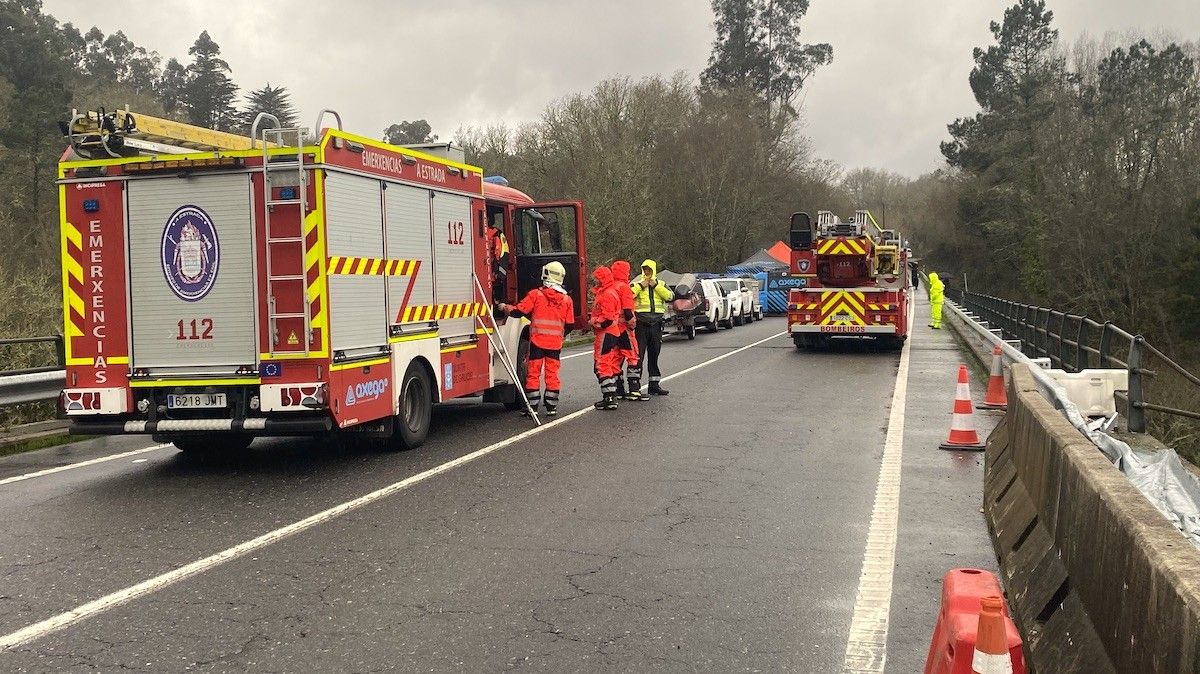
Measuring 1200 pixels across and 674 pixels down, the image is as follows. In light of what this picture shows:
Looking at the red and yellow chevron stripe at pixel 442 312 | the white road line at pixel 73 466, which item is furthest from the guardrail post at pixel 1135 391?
the white road line at pixel 73 466

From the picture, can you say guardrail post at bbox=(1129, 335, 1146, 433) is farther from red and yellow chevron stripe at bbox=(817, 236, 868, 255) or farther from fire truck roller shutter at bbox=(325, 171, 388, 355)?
red and yellow chevron stripe at bbox=(817, 236, 868, 255)

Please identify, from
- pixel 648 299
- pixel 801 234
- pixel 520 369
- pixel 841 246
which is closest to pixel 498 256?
pixel 520 369

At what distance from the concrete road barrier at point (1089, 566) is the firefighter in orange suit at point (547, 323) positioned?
644 centimetres

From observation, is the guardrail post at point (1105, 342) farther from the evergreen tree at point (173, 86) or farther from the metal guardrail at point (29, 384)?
the evergreen tree at point (173, 86)

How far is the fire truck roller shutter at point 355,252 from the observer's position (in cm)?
871

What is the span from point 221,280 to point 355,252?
1.10 meters

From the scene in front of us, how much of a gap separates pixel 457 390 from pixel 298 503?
3.66 m

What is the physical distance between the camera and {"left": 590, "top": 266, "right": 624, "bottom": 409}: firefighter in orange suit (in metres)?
13.3

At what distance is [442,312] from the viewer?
1085 cm

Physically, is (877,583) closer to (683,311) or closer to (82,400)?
Result: (82,400)

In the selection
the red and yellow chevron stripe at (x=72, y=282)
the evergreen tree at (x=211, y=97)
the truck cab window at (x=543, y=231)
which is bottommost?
the red and yellow chevron stripe at (x=72, y=282)

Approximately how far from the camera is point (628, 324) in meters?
13.7

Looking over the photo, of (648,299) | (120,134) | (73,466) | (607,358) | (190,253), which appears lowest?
(73,466)

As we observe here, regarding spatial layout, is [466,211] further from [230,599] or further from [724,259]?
[724,259]
